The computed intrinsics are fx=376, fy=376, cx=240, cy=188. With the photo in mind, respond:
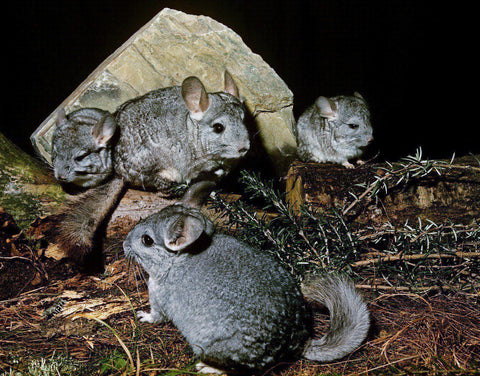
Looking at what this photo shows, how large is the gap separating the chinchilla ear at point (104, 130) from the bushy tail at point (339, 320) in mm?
2084

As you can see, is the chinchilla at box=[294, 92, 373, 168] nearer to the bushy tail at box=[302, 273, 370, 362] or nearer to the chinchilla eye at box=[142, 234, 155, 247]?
the bushy tail at box=[302, 273, 370, 362]

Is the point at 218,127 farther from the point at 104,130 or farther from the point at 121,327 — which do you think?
the point at 121,327

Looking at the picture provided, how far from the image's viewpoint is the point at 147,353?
222 centimetres

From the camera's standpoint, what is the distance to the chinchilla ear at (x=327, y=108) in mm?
4090

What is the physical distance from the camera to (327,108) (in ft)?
13.5

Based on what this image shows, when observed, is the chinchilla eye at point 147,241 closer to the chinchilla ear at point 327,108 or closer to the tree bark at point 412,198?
the tree bark at point 412,198

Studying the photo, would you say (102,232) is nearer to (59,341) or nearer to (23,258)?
(23,258)

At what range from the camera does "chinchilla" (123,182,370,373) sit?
81.7 inches

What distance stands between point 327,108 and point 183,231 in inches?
95.9

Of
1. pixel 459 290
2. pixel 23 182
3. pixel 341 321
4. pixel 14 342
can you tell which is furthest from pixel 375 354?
pixel 23 182

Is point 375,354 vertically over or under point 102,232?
under

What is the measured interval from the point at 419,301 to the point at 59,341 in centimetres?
235

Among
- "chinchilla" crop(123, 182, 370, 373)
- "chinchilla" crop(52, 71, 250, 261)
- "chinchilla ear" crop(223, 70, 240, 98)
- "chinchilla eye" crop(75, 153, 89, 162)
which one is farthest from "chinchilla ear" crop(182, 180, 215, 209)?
"chinchilla ear" crop(223, 70, 240, 98)

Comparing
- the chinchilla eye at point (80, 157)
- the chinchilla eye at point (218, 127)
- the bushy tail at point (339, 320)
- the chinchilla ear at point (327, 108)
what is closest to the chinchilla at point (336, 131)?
the chinchilla ear at point (327, 108)
